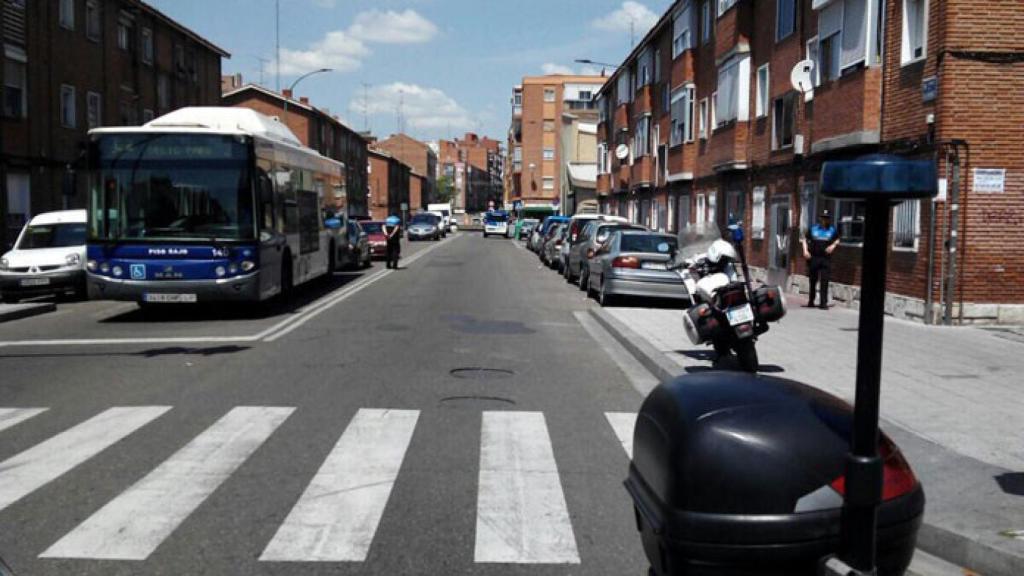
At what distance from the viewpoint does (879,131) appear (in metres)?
16.7

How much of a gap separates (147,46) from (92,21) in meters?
5.59

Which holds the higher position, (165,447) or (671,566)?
(671,566)

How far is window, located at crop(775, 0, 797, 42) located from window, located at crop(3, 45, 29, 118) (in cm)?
2111

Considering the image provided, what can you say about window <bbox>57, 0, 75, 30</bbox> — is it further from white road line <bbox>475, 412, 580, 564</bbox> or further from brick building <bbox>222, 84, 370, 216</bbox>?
white road line <bbox>475, 412, 580, 564</bbox>

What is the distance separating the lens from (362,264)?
31797 mm

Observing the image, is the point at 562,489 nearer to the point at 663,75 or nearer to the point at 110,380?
the point at 110,380

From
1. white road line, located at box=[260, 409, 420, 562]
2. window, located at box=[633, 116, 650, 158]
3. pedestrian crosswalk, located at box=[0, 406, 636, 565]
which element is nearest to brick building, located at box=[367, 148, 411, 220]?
window, located at box=[633, 116, 650, 158]

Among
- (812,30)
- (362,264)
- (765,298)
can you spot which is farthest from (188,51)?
(765,298)

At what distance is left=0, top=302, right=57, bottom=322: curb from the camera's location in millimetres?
15503

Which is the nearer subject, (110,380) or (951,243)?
(110,380)

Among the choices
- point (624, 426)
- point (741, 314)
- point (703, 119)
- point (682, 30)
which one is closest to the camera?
point (624, 426)

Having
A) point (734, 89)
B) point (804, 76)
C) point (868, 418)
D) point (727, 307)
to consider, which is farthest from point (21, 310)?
point (734, 89)

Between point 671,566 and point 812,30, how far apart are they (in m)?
19.5

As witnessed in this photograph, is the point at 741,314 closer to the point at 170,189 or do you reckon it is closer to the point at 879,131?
the point at 879,131
